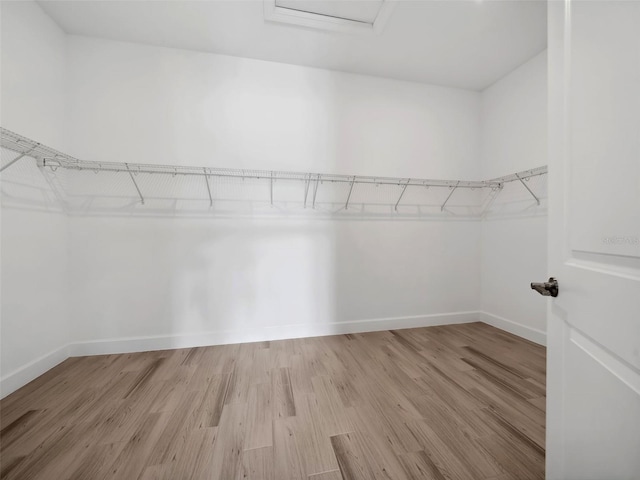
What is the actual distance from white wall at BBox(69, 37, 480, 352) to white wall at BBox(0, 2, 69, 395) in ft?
0.38

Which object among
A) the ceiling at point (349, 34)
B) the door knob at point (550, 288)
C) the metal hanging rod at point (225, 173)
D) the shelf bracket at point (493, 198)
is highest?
→ the ceiling at point (349, 34)

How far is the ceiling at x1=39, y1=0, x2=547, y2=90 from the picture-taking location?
5.42ft

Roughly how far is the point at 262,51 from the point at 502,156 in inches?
97.6

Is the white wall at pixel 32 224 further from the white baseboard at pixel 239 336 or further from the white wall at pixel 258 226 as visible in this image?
the white wall at pixel 258 226

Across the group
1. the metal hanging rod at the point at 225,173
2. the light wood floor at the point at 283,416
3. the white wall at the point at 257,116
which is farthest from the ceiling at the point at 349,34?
the light wood floor at the point at 283,416

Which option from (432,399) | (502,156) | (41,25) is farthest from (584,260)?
(41,25)

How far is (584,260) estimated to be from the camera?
63 centimetres

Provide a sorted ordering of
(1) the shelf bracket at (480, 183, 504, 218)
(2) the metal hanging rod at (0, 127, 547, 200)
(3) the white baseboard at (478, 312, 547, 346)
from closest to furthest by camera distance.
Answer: (2) the metal hanging rod at (0, 127, 547, 200) < (3) the white baseboard at (478, 312, 547, 346) < (1) the shelf bracket at (480, 183, 504, 218)

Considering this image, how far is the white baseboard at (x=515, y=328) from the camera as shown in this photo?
2.05 metres

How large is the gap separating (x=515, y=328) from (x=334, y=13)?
3046 millimetres

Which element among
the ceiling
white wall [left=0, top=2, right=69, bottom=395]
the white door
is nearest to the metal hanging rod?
white wall [left=0, top=2, right=69, bottom=395]

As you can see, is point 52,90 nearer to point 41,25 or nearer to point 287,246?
point 41,25

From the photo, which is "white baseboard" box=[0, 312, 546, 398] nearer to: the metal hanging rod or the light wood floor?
the light wood floor

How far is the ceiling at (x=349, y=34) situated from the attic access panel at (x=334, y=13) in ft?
0.05
